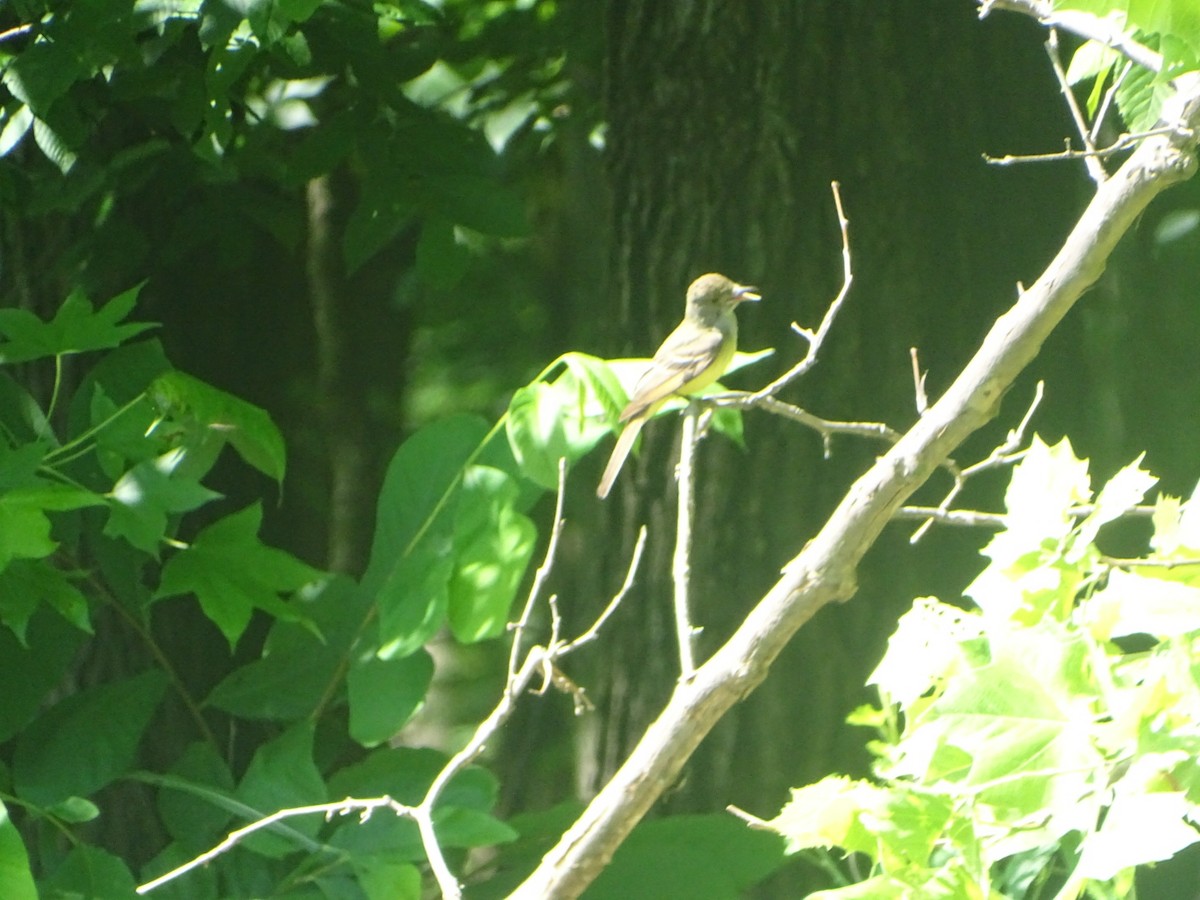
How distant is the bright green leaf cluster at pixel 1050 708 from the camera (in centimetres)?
121

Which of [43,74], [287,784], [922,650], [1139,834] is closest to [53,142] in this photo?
[43,74]

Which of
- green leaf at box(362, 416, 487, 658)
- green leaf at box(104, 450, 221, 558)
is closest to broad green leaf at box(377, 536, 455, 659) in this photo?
green leaf at box(362, 416, 487, 658)

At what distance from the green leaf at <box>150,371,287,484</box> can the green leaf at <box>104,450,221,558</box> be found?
0.27 meters

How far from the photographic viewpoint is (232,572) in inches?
94.0

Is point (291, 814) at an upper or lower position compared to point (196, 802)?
upper

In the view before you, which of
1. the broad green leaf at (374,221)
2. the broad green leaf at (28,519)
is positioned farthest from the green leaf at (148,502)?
the broad green leaf at (374,221)

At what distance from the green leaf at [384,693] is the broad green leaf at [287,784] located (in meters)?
0.10

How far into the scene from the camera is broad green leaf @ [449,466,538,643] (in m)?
2.35

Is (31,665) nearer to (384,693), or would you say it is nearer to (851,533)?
(384,693)

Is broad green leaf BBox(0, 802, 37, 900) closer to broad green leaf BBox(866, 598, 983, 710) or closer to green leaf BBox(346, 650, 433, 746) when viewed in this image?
green leaf BBox(346, 650, 433, 746)

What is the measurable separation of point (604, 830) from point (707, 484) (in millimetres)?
1854

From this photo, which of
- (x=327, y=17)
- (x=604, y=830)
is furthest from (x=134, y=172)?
(x=604, y=830)

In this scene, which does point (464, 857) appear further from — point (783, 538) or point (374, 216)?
point (374, 216)

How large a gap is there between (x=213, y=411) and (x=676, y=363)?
1151mm
